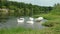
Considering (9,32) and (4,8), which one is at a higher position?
(9,32)

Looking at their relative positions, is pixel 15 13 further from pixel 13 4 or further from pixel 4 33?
pixel 4 33

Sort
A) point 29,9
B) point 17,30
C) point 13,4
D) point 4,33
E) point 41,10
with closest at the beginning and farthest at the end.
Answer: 1. point 4,33
2. point 17,30
3. point 41,10
4. point 29,9
5. point 13,4

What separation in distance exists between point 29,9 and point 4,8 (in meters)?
8.18

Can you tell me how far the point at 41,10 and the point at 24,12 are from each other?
9.41 m

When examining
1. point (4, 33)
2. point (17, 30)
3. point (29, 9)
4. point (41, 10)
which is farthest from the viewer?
point (29, 9)

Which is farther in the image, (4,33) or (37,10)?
(37,10)

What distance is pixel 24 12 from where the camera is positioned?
5394cm

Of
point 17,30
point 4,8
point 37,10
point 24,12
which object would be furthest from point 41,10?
point 17,30

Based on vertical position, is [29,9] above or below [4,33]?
below

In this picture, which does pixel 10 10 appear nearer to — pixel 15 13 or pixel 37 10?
pixel 15 13

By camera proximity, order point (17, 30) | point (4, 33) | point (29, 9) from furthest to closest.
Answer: point (29, 9), point (17, 30), point (4, 33)

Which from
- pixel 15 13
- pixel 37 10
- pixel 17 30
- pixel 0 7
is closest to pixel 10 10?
pixel 15 13

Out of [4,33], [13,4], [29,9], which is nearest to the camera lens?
[4,33]

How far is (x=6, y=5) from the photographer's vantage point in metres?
51.3
